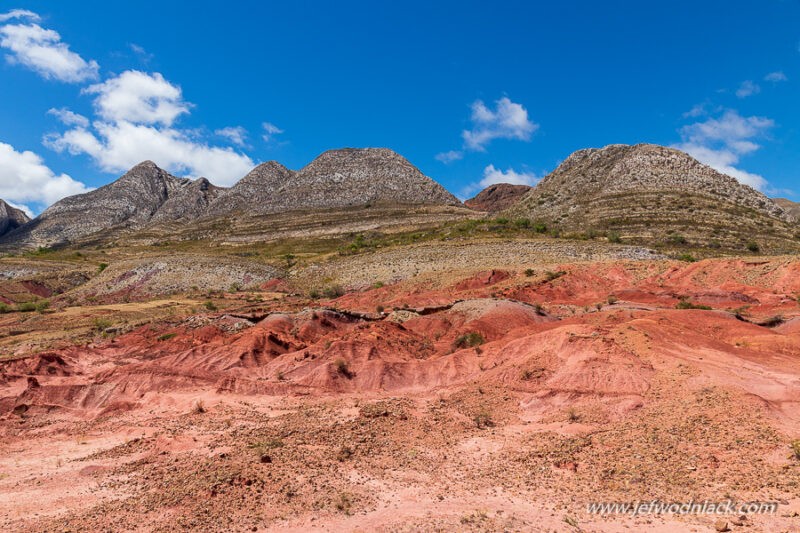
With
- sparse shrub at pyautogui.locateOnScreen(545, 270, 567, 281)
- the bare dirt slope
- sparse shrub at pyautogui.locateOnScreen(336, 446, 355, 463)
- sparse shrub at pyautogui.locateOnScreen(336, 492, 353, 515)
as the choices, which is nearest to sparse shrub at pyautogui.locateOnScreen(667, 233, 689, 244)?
sparse shrub at pyautogui.locateOnScreen(545, 270, 567, 281)

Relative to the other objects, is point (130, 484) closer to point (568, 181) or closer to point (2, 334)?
point (2, 334)

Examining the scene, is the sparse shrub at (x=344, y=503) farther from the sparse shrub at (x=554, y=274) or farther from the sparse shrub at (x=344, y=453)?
the sparse shrub at (x=554, y=274)

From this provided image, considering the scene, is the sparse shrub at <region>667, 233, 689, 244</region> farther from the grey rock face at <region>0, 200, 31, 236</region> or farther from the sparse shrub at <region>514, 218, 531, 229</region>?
the grey rock face at <region>0, 200, 31, 236</region>

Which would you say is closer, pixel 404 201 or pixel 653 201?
pixel 653 201

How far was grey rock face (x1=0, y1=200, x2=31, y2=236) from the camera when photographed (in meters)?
162

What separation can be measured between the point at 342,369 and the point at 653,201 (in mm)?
65850

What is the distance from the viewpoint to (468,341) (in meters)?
26.8

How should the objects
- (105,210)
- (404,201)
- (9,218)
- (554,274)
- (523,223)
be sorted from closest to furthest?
1. (554,274)
2. (523,223)
3. (404,201)
4. (105,210)
5. (9,218)

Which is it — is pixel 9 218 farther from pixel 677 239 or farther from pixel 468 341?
pixel 677 239

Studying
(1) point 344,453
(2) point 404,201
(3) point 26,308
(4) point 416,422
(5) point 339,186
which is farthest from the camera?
(5) point 339,186

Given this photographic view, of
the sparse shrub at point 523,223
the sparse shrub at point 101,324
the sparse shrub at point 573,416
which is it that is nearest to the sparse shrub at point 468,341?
the sparse shrub at point 573,416

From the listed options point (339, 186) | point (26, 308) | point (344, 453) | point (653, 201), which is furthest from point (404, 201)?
point (344, 453)

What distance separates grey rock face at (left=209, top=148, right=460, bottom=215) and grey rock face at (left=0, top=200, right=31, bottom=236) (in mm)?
78548

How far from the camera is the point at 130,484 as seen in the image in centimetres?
1228
